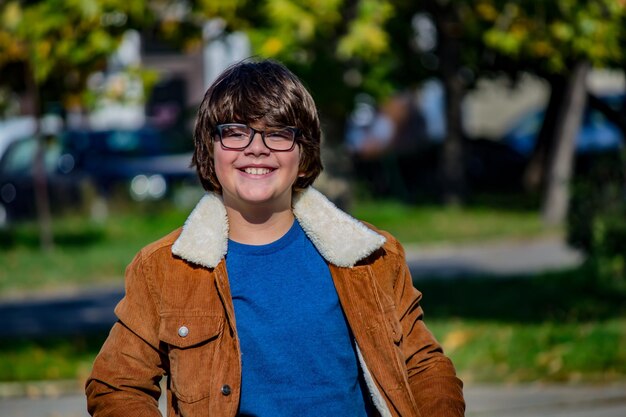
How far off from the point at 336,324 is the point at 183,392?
37 centimetres

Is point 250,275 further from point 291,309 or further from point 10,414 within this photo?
point 10,414

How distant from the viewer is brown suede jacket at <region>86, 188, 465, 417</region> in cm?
275

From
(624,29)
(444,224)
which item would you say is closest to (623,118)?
(624,29)

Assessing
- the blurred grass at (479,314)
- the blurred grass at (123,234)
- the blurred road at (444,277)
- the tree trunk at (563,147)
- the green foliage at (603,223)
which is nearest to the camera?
the blurred road at (444,277)

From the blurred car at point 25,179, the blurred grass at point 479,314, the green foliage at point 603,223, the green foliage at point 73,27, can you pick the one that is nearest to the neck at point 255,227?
the blurred grass at point 479,314

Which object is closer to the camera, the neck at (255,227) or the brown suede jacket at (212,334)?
the brown suede jacket at (212,334)

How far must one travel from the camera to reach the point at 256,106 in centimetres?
284

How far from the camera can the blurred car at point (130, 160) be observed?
19.8m

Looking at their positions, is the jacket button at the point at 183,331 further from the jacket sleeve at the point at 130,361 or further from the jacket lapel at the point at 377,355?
the jacket lapel at the point at 377,355

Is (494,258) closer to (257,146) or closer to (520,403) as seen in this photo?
(520,403)

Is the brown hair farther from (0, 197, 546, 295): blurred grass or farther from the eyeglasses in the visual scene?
(0, 197, 546, 295): blurred grass

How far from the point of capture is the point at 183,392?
8.99 feet

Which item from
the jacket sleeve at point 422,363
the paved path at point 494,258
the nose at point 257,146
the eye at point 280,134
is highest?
the eye at point 280,134

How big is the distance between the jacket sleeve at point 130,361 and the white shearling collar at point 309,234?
13 cm
